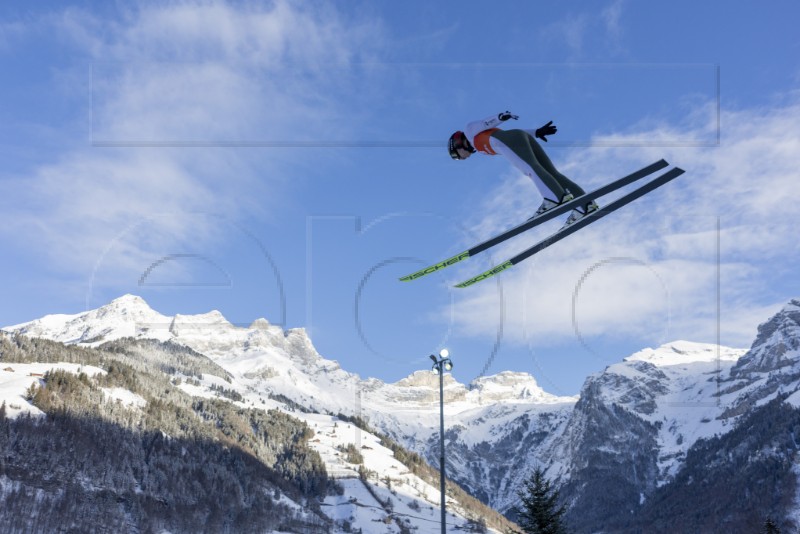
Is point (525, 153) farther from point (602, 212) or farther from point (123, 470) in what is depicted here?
point (123, 470)

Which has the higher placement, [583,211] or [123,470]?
[583,211]

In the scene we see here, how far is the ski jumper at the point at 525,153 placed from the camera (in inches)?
527

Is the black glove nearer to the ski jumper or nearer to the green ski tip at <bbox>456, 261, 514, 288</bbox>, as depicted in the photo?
the ski jumper

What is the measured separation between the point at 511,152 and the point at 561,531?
96.0ft

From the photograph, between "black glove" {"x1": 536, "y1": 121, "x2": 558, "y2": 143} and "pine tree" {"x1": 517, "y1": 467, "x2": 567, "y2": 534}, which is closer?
"black glove" {"x1": 536, "y1": 121, "x2": 558, "y2": 143}

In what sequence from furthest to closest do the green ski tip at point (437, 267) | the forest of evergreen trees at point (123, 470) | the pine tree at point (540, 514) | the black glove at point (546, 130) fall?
the forest of evergreen trees at point (123, 470) → the pine tree at point (540, 514) → the green ski tip at point (437, 267) → the black glove at point (546, 130)

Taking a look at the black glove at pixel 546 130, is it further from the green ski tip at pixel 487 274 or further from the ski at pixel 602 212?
the green ski tip at pixel 487 274

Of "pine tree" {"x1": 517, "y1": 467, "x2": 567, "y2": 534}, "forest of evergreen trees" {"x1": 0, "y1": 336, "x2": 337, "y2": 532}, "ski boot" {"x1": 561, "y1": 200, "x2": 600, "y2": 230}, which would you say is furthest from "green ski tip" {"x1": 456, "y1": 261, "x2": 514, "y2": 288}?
"forest of evergreen trees" {"x1": 0, "y1": 336, "x2": 337, "y2": 532}

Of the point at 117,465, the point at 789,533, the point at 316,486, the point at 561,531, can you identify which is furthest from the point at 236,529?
the point at 789,533

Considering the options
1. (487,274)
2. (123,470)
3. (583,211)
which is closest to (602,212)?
(583,211)

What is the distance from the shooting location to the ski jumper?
43.9 ft

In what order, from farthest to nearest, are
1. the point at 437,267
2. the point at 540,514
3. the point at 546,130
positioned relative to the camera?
the point at 540,514 < the point at 437,267 < the point at 546,130

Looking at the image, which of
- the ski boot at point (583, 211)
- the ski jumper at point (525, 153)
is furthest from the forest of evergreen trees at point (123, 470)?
the ski jumper at point (525, 153)

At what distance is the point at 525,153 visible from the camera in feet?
A: 44.2
